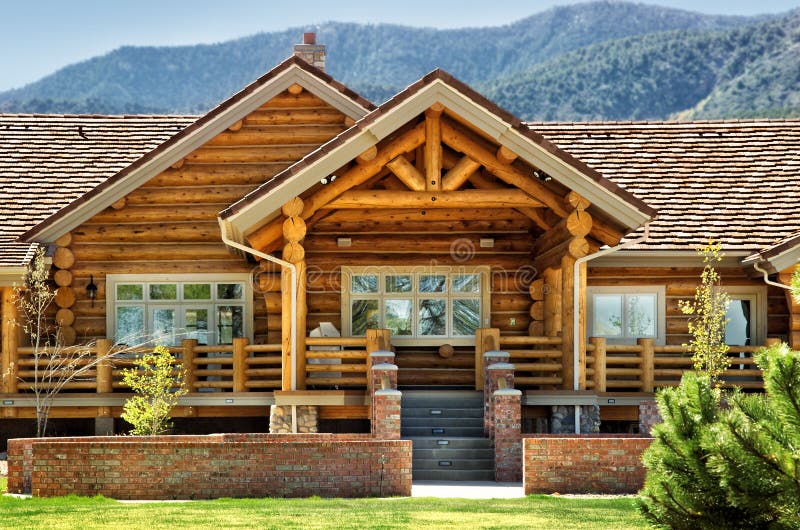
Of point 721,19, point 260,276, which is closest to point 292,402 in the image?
point 260,276

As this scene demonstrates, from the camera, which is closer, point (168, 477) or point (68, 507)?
point (68, 507)

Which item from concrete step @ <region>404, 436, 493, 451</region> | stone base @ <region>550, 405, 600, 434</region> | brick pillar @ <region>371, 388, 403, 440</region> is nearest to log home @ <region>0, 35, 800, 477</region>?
stone base @ <region>550, 405, 600, 434</region>

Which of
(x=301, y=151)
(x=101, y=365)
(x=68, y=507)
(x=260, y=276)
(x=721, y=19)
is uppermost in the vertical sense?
(x=721, y=19)

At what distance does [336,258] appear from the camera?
23.3 m

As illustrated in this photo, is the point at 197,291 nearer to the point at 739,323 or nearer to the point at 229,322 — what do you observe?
the point at 229,322

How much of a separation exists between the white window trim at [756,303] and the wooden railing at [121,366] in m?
8.59

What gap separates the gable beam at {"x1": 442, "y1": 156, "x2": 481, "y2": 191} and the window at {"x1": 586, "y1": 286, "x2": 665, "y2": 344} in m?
4.63

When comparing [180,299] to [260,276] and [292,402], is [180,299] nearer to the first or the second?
[260,276]

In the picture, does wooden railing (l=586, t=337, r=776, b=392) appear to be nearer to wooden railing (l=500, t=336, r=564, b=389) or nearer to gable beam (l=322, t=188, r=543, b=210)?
wooden railing (l=500, t=336, r=564, b=389)

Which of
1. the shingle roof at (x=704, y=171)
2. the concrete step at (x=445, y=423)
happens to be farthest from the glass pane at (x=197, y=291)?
the shingle roof at (x=704, y=171)

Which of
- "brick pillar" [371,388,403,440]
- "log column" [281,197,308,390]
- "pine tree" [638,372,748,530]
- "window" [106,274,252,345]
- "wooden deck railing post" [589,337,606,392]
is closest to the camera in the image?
"pine tree" [638,372,748,530]

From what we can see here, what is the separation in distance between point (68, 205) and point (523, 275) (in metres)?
8.47

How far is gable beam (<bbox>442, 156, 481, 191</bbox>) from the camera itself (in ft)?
65.7

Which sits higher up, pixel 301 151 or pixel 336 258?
pixel 301 151
